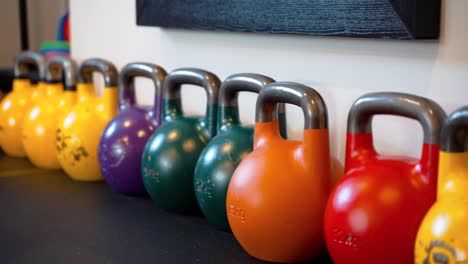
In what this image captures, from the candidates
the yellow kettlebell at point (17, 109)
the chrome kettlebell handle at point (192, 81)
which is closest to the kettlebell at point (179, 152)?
the chrome kettlebell handle at point (192, 81)

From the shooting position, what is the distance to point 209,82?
1515 mm

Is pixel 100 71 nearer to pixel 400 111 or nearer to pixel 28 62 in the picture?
pixel 28 62

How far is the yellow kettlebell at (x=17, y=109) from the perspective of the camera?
205 centimetres

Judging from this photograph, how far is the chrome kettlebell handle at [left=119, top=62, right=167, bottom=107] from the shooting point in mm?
1667

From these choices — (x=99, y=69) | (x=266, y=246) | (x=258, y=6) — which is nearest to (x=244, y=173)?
(x=266, y=246)

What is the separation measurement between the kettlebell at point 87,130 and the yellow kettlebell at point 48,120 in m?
0.08

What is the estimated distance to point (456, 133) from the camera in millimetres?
1040

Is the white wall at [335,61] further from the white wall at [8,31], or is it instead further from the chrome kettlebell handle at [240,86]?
the white wall at [8,31]

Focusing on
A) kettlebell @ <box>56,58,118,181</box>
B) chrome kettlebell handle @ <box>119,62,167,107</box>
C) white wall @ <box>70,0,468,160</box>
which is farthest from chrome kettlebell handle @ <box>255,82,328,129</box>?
kettlebell @ <box>56,58,118,181</box>

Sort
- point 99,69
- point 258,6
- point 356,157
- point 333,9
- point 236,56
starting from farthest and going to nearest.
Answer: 1. point 99,69
2. point 236,56
3. point 258,6
4. point 333,9
5. point 356,157

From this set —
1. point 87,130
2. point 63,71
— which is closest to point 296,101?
point 87,130

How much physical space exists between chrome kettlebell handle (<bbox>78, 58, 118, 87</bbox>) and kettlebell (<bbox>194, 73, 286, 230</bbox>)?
1.53ft

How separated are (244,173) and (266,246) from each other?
126mm

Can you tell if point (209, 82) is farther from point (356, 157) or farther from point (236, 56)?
point (356, 157)
